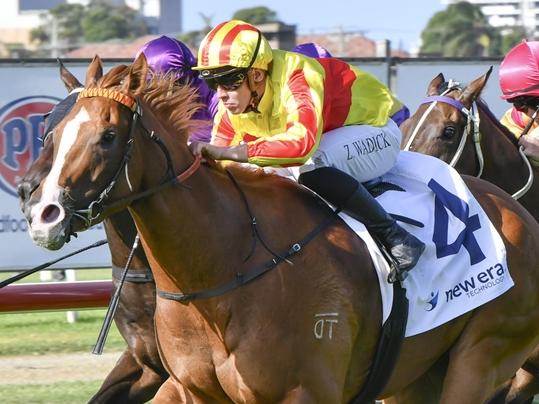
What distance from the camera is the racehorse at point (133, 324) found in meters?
5.20

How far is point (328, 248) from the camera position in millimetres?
4465

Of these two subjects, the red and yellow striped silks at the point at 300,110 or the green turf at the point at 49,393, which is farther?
the green turf at the point at 49,393

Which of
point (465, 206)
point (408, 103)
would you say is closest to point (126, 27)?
point (408, 103)

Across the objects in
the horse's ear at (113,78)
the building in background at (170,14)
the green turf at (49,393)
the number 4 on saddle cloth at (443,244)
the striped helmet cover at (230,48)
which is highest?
the striped helmet cover at (230,48)

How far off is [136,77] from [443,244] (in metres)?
1.52

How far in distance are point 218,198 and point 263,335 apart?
511 millimetres

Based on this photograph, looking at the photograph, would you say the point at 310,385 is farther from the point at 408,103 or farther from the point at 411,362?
the point at 408,103

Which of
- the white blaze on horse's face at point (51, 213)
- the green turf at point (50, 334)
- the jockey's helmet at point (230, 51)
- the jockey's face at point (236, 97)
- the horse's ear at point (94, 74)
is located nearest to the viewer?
the white blaze on horse's face at point (51, 213)

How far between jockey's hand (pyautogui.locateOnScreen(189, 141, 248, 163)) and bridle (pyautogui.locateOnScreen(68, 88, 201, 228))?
14 cm

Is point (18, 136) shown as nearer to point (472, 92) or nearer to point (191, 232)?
point (472, 92)

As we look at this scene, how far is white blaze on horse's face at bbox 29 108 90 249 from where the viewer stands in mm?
3697

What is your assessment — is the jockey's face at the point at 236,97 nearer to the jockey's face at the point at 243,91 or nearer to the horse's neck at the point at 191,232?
the jockey's face at the point at 243,91

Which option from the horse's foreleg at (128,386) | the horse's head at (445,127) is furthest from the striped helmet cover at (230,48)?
the horse's head at (445,127)

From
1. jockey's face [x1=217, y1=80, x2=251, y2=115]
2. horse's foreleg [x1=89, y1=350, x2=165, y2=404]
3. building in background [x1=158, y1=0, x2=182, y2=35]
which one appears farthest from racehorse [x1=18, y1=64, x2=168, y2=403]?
building in background [x1=158, y1=0, x2=182, y2=35]
